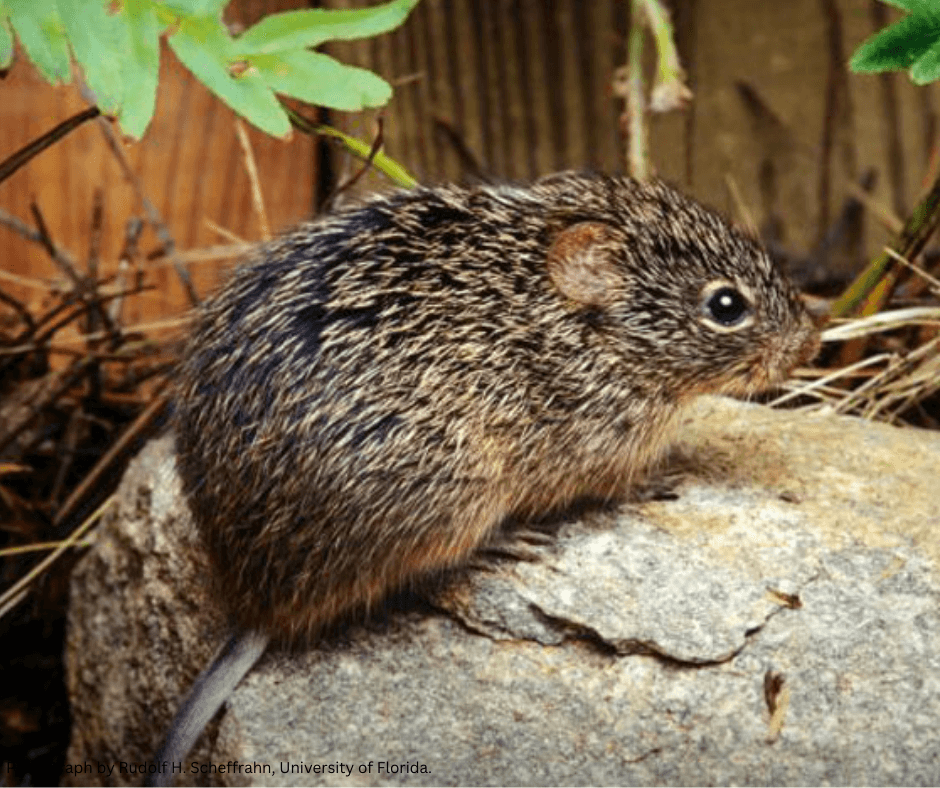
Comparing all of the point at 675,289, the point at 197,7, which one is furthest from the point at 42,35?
the point at 675,289

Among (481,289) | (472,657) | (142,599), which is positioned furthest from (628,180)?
(142,599)

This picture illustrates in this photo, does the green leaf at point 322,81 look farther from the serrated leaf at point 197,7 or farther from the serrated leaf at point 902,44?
the serrated leaf at point 902,44

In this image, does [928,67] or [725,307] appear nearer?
[928,67]

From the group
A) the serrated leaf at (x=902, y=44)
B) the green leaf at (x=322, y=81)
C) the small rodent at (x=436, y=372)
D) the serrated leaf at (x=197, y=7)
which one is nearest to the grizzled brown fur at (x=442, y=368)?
the small rodent at (x=436, y=372)

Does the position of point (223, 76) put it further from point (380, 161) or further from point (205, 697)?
point (205, 697)

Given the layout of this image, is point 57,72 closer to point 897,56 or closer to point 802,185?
point 897,56

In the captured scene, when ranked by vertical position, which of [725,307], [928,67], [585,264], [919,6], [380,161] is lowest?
[725,307]

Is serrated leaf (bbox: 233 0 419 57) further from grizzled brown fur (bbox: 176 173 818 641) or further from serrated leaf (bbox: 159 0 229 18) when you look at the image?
grizzled brown fur (bbox: 176 173 818 641)

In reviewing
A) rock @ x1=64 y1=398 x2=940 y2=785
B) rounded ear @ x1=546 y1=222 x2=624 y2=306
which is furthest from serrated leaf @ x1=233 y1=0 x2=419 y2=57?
rock @ x1=64 y1=398 x2=940 y2=785
